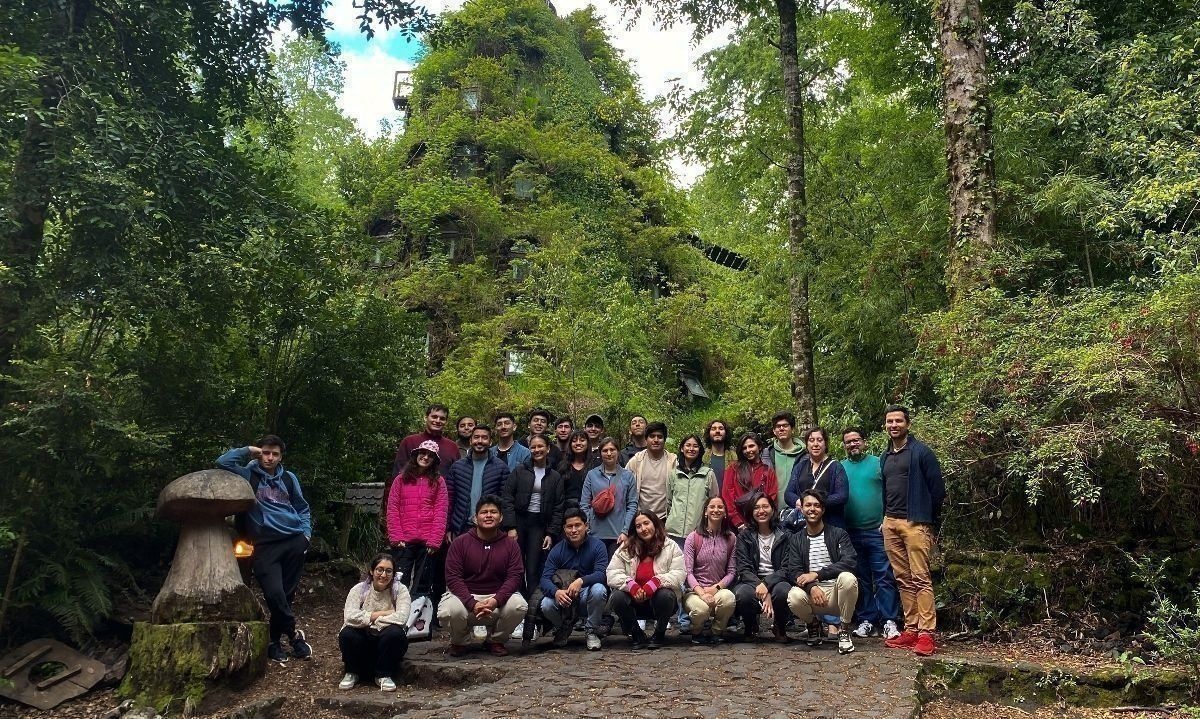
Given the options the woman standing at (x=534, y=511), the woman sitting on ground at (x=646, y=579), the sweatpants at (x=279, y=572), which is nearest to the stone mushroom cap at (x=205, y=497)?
the sweatpants at (x=279, y=572)

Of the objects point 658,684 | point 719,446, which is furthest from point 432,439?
point 658,684

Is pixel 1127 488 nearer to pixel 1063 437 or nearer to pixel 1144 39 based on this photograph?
pixel 1063 437

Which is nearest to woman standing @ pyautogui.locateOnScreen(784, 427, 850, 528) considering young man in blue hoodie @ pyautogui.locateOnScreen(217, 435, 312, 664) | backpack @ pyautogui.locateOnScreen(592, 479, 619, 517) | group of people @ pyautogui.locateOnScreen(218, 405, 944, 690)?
group of people @ pyautogui.locateOnScreen(218, 405, 944, 690)

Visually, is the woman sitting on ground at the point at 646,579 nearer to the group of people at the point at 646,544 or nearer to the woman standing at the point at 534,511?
the group of people at the point at 646,544

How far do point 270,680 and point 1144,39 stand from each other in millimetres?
10097

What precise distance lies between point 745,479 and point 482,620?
262 centimetres

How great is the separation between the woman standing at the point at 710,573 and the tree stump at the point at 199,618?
3434 millimetres

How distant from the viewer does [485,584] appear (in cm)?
655

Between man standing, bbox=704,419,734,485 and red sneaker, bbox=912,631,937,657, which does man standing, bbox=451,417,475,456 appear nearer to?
man standing, bbox=704,419,734,485

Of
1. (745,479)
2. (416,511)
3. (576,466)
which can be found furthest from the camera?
(576,466)

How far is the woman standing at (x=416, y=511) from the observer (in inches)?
272

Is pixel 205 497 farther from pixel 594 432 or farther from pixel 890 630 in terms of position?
pixel 890 630

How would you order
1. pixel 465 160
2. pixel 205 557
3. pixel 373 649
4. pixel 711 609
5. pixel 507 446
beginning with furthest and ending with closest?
pixel 465 160, pixel 507 446, pixel 711 609, pixel 205 557, pixel 373 649

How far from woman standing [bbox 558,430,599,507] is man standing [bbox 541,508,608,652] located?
537mm
